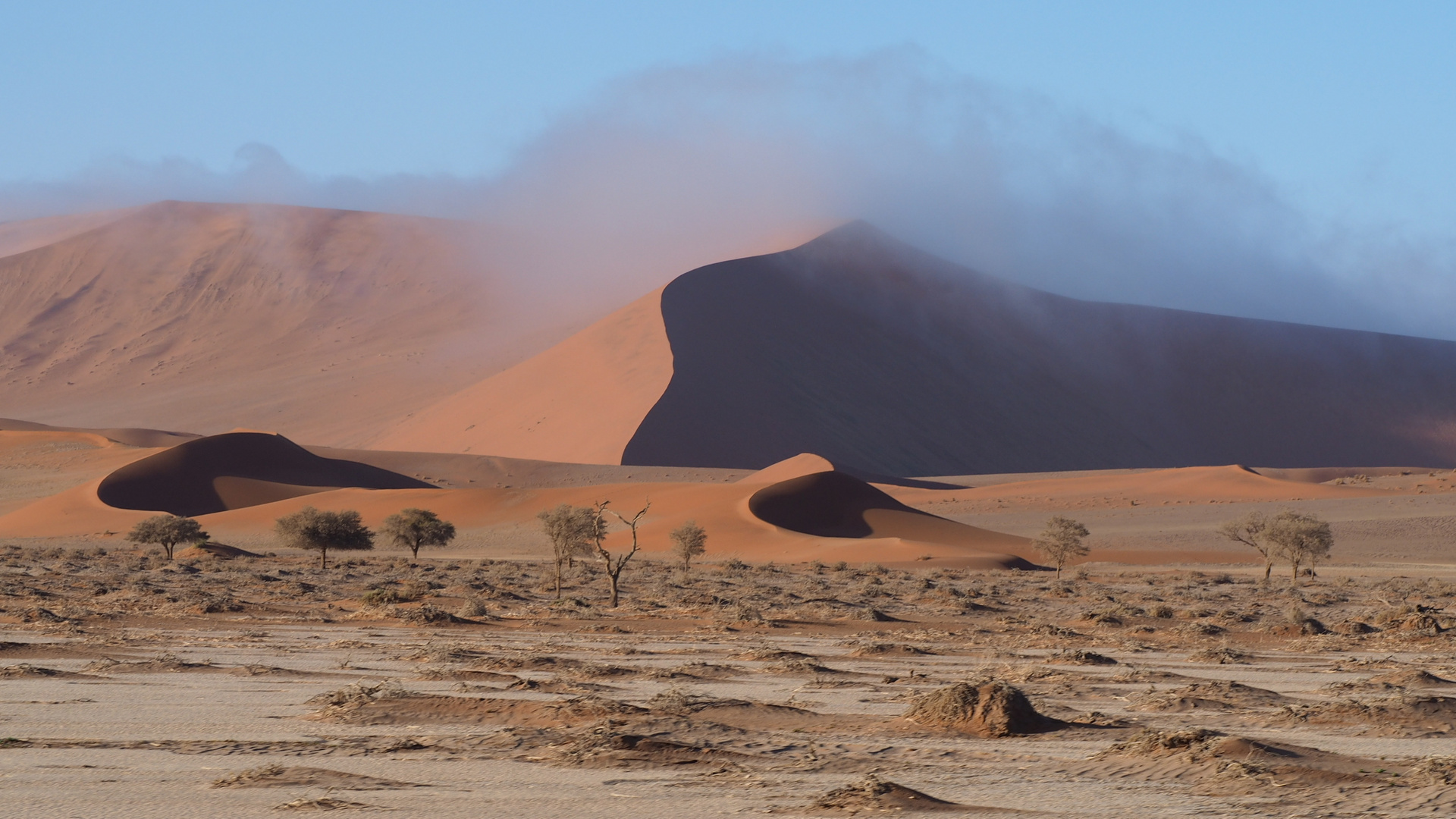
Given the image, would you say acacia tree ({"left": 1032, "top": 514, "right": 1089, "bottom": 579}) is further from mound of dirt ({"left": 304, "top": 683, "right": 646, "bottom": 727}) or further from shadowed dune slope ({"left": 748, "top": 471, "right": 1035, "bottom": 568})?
mound of dirt ({"left": 304, "top": 683, "right": 646, "bottom": 727})

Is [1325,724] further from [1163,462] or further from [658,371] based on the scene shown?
[1163,462]

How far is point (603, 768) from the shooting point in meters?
8.38

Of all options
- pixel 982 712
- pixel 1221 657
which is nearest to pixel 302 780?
pixel 982 712

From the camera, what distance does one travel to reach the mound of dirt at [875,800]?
7.09 meters

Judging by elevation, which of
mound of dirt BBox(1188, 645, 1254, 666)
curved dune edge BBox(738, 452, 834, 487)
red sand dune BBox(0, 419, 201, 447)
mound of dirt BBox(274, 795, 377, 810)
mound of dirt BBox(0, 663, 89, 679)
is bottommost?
mound of dirt BBox(1188, 645, 1254, 666)

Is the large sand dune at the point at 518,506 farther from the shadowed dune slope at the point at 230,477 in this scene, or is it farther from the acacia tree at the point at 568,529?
the acacia tree at the point at 568,529

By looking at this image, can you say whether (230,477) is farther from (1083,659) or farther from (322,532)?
(1083,659)

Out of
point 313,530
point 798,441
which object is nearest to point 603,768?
point 313,530

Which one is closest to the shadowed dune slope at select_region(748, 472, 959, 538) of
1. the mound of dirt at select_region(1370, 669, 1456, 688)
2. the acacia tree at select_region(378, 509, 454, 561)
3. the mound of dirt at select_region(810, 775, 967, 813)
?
the acacia tree at select_region(378, 509, 454, 561)

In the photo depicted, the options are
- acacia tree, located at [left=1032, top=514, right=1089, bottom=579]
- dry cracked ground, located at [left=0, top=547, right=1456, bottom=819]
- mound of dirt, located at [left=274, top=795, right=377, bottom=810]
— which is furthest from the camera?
acacia tree, located at [left=1032, top=514, right=1089, bottom=579]

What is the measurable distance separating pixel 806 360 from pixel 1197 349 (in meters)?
46.0

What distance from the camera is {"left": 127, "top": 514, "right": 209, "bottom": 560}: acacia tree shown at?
43438 millimetres

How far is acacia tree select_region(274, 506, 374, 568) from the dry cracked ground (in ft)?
66.0

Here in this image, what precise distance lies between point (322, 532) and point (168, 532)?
14.4 feet
